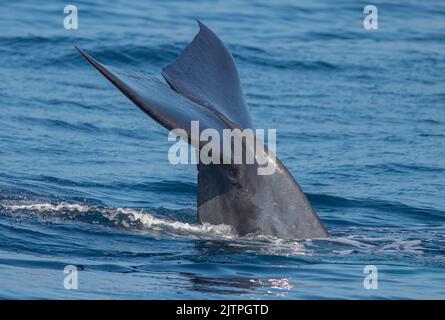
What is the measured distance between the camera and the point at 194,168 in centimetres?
1360

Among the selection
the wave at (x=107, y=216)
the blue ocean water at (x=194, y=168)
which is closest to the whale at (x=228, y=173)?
the blue ocean water at (x=194, y=168)

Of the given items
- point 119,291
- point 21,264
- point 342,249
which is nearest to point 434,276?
point 342,249

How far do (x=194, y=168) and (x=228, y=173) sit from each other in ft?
17.3

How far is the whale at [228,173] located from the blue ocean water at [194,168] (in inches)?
5.5

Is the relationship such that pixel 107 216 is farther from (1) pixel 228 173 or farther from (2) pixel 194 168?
(2) pixel 194 168

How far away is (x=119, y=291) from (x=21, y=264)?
1.11 metres

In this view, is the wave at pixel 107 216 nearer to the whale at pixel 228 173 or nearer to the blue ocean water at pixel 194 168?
the blue ocean water at pixel 194 168

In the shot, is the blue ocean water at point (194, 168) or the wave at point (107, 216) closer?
the blue ocean water at point (194, 168)

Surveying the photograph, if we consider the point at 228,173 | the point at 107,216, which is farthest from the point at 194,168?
the point at 228,173

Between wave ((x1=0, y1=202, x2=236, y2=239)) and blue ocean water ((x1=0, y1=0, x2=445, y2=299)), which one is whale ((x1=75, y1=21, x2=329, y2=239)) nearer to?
blue ocean water ((x1=0, y1=0, x2=445, y2=299))

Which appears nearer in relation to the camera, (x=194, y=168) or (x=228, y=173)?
(x=228, y=173)

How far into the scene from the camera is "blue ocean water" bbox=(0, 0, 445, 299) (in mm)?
8344

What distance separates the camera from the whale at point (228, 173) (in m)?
8.30

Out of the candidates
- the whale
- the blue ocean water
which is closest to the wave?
the blue ocean water
